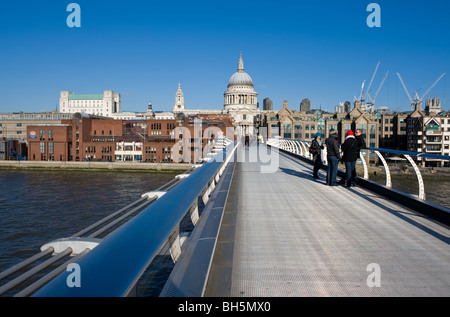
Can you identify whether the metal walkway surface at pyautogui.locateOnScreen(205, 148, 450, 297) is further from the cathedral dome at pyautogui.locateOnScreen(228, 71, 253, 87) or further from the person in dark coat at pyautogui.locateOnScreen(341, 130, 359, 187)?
the cathedral dome at pyautogui.locateOnScreen(228, 71, 253, 87)

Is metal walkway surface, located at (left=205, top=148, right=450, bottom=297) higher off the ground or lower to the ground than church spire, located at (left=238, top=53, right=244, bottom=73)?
lower

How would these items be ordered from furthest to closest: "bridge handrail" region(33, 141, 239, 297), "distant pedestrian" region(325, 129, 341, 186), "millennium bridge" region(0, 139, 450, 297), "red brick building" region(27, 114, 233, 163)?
1. "red brick building" region(27, 114, 233, 163)
2. "distant pedestrian" region(325, 129, 341, 186)
3. "millennium bridge" region(0, 139, 450, 297)
4. "bridge handrail" region(33, 141, 239, 297)

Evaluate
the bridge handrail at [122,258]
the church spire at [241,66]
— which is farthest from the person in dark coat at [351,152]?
the church spire at [241,66]

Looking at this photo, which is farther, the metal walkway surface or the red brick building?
the red brick building

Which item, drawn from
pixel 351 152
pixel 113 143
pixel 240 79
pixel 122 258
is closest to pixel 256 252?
pixel 122 258

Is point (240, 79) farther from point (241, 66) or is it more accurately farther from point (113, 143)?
point (113, 143)

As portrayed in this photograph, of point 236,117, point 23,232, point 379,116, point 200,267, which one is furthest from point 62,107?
point 200,267

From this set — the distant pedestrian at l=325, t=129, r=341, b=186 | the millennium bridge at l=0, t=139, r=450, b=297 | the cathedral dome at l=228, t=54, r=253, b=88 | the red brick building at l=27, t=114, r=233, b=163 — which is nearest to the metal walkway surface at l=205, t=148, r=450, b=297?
the millennium bridge at l=0, t=139, r=450, b=297

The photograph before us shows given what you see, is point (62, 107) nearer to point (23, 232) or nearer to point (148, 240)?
point (23, 232)

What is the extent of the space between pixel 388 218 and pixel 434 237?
2.91 feet

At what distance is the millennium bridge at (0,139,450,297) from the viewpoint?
68.7 inches

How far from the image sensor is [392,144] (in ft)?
268

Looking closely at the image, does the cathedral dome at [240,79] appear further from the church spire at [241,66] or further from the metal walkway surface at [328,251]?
the metal walkway surface at [328,251]

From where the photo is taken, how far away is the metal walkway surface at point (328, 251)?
8.46 feet
